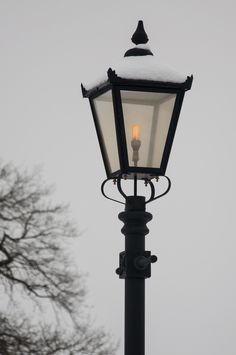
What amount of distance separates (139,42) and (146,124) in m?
0.79

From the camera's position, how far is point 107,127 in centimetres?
721

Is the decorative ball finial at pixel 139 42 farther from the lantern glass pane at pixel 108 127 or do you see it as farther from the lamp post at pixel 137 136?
the lantern glass pane at pixel 108 127

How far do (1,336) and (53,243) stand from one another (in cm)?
492

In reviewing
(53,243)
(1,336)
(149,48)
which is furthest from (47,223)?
(149,48)

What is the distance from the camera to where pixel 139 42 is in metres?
7.63

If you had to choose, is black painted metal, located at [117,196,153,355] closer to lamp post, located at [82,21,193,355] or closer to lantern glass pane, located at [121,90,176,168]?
lamp post, located at [82,21,193,355]

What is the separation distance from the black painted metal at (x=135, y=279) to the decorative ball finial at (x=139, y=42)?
1.19 metres

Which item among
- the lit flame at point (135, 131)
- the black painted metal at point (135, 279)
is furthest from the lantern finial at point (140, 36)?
the black painted metal at point (135, 279)

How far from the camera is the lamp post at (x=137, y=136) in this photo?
6.88 metres

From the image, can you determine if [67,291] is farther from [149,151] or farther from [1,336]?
[149,151]

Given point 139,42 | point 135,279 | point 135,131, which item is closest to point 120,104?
point 135,131

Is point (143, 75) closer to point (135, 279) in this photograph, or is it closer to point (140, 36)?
point (140, 36)

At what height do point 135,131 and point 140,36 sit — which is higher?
point 140,36

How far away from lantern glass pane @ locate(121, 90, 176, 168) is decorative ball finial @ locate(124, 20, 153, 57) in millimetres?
483
